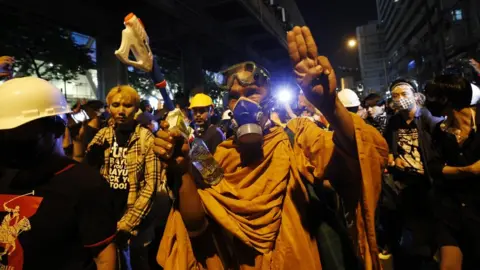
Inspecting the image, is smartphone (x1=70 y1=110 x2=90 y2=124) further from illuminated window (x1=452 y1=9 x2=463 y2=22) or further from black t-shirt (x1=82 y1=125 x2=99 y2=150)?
illuminated window (x1=452 y1=9 x2=463 y2=22)

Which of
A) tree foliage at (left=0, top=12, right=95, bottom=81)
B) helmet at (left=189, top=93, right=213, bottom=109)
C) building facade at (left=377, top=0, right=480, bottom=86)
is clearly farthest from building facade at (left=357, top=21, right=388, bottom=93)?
helmet at (left=189, top=93, right=213, bottom=109)

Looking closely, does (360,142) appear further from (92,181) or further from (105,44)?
(105,44)

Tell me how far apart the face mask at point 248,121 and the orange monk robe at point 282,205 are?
0.48 feet

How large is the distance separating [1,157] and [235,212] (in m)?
1.33

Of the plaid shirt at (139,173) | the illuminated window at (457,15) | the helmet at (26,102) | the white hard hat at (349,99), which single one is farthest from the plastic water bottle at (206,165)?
the illuminated window at (457,15)

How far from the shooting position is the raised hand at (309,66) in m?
1.50

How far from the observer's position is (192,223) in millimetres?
1901

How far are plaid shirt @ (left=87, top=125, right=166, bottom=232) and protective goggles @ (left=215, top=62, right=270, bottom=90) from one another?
1.58 meters

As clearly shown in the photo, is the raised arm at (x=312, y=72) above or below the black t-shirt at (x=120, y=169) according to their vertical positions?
above

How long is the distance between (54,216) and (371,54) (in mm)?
93245

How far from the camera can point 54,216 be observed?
1.80m

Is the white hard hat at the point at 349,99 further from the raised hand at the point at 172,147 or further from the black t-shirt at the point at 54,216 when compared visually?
the black t-shirt at the point at 54,216

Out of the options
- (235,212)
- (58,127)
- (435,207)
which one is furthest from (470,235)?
(58,127)

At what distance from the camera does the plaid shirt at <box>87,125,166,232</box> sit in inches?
134
